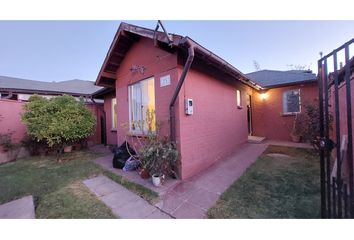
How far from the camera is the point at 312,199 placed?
3.09 metres

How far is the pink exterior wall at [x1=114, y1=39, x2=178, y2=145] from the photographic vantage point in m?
4.38

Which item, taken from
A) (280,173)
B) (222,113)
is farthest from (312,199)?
(222,113)

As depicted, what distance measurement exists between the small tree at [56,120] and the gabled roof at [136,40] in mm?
1627

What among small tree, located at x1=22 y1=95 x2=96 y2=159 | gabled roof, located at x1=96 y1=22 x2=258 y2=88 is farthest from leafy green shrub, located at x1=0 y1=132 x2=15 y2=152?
gabled roof, located at x1=96 y1=22 x2=258 y2=88

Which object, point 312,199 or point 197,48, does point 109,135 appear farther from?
point 312,199

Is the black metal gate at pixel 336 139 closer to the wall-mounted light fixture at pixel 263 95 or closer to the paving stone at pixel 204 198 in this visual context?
the paving stone at pixel 204 198

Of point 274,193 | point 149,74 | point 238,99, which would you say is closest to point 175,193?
point 274,193

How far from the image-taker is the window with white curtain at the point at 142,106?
195 inches

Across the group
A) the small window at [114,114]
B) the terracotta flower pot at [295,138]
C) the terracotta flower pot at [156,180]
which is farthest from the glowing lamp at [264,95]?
the terracotta flower pot at [156,180]

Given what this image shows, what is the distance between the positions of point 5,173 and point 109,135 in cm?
448

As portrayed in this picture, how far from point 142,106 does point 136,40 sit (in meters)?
2.25

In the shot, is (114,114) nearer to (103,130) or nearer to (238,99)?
(103,130)

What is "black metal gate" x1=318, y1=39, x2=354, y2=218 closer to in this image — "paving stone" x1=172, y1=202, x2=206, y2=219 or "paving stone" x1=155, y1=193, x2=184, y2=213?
"paving stone" x1=172, y1=202, x2=206, y2=219

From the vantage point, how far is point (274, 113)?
32.3 ft
